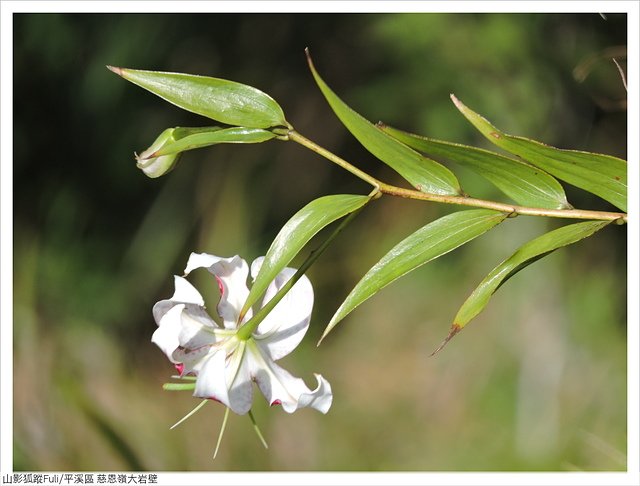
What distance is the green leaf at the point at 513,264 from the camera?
42 cm

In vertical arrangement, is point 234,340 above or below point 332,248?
below

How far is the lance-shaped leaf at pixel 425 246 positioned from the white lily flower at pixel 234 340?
0.04m

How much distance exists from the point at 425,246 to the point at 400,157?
5cm

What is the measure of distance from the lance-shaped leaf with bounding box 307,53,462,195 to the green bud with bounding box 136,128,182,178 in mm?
87

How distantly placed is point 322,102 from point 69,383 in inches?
35.3

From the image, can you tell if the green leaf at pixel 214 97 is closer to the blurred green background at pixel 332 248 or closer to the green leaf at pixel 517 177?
the green leaf at pixel 517 177

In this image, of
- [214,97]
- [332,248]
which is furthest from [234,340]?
[332,248]

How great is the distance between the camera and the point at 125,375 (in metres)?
1.63

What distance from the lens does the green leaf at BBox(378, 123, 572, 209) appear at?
0.43 m

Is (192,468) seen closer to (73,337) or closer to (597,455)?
(73,337)

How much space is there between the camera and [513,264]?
42cm

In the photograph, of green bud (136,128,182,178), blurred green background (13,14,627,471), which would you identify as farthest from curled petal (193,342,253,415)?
blurred green background (13,14,627,471)

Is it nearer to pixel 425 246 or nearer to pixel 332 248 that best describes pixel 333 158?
pixel 425 246

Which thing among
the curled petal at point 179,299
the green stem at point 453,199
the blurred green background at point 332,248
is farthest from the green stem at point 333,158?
the blurred green background at point 332,248
